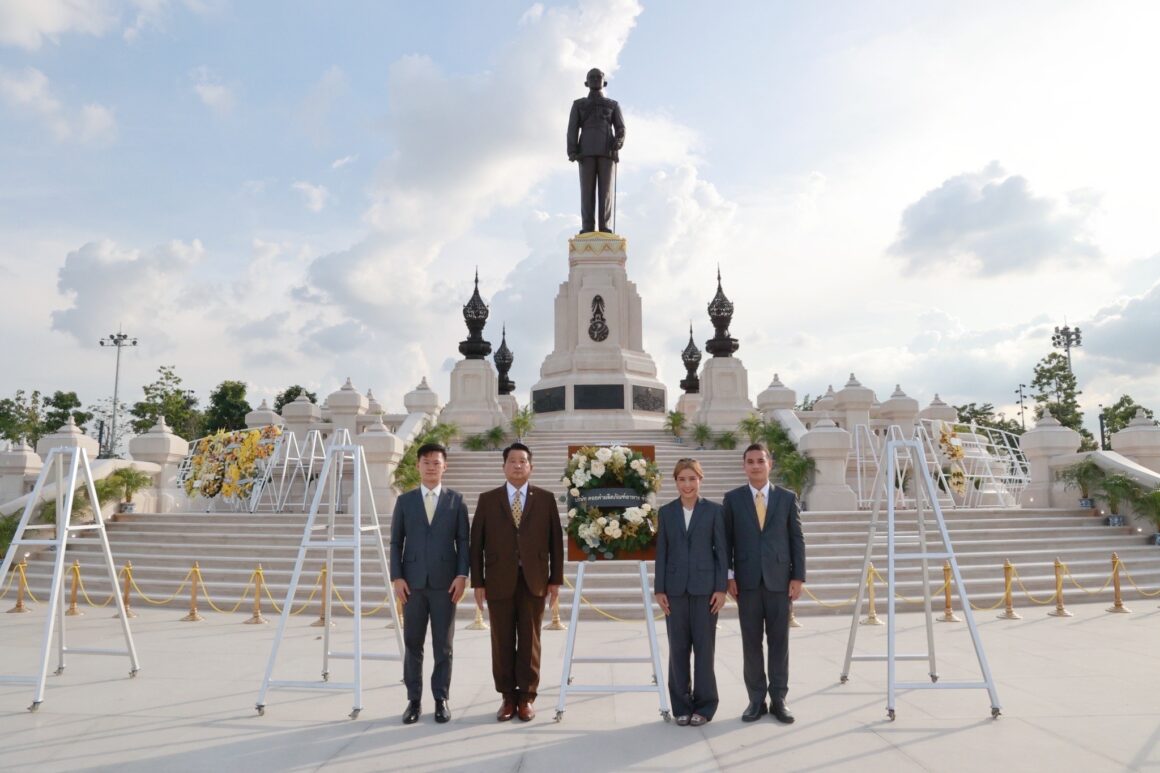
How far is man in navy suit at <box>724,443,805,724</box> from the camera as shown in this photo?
579cm

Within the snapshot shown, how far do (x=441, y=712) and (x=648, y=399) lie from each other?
67.7ft

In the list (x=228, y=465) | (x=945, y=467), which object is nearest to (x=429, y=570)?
(x=228, y=465)

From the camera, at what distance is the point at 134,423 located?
2120 inches

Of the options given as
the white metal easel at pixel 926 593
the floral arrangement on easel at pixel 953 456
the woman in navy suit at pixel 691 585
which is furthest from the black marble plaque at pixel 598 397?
the woman in navy suit at pixel 691 585

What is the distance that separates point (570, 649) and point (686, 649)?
0.93 meters

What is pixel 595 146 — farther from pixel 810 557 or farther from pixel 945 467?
pixel 810 557

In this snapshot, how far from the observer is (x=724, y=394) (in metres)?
25.0

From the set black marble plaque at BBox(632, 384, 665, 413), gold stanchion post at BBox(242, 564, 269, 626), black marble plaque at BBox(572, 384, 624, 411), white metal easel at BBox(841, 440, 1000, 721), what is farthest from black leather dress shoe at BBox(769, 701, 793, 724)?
black marble plaque at BBox(632, 384, 665, 413)

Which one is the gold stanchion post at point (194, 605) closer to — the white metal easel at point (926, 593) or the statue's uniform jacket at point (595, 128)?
the white metal easel at point (926, 593)

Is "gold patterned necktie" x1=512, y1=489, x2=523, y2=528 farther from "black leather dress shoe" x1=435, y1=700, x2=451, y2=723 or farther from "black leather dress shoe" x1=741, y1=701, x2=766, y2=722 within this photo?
"black leather dress shoe" x1=741, y1=701, x2=766, y2=722

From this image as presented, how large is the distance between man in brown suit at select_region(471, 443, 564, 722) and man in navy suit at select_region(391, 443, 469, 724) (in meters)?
0.16

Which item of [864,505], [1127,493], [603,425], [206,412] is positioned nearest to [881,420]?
[864,505]

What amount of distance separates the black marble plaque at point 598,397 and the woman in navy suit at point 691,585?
19126 millimetres

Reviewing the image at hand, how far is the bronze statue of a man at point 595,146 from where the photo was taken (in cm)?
2789
